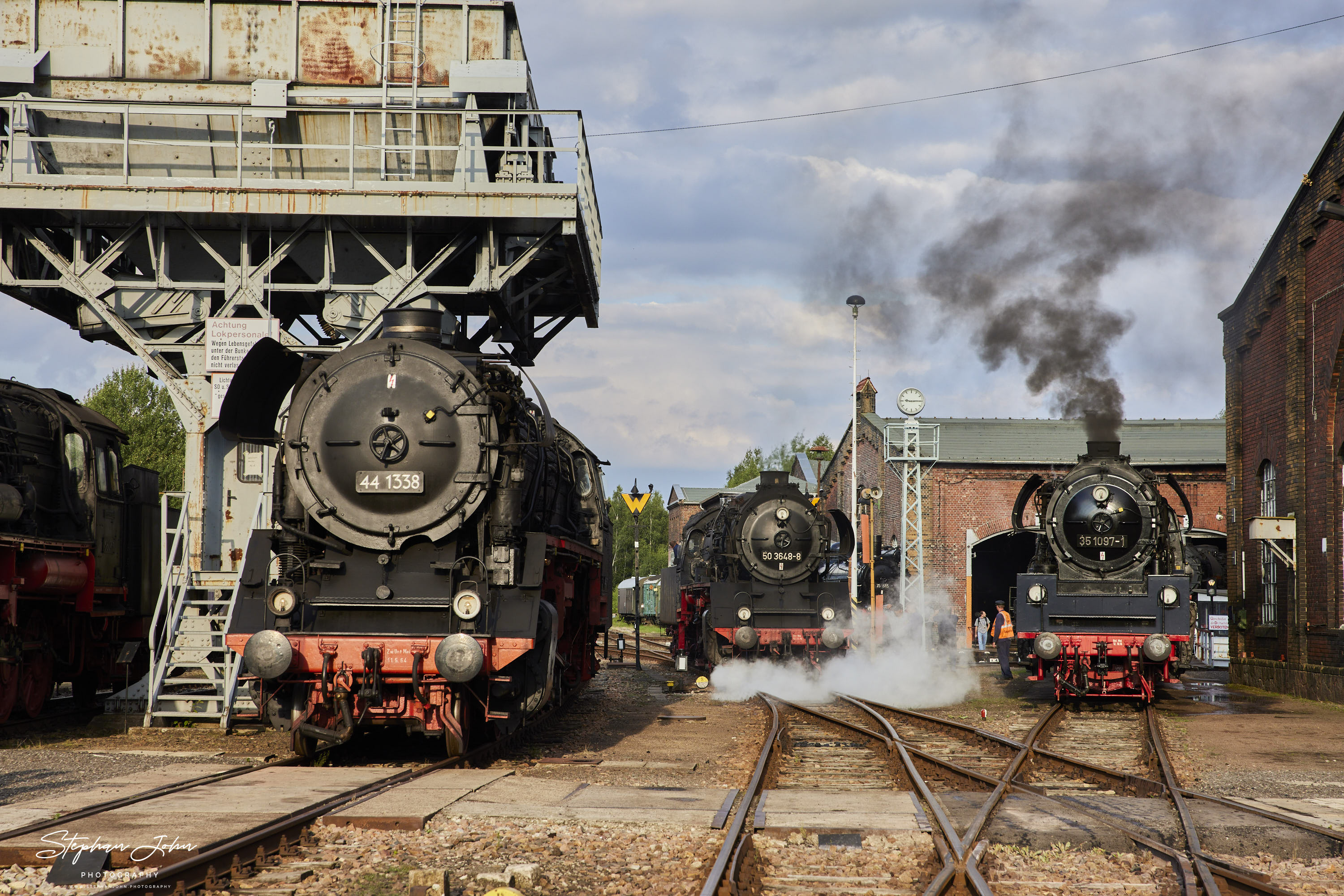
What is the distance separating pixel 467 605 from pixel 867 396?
128ft

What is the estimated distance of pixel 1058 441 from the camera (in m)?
39.2

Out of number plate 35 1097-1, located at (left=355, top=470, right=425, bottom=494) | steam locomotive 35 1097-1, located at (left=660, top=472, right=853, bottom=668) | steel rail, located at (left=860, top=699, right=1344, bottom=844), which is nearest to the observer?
steel rail, located at (left=860, top=699, right=1344, bottom=844)

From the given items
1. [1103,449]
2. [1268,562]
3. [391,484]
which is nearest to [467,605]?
[391,484]

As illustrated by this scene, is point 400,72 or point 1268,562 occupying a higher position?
point 400,72

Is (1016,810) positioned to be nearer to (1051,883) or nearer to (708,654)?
(1051,883)

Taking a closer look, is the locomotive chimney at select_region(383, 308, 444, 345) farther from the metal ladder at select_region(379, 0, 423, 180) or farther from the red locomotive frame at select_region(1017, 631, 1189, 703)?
the red locomotive frame at select_region(1017, 631, 1189, 703)

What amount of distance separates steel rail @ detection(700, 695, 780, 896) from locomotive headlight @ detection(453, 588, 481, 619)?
2401 millimetres

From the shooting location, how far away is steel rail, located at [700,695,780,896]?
17.4 feet

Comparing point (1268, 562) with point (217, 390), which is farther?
point (1268, 562)

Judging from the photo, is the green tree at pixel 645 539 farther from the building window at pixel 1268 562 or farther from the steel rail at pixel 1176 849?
the steel rail at pixel 1176 849

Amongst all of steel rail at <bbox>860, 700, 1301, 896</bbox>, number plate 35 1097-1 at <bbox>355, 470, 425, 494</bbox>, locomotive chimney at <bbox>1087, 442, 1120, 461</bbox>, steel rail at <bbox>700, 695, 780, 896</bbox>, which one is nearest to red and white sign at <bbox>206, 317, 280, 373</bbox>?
number plate 35 1097-1 at <bbox>355, 470, 425, 494</bbox>

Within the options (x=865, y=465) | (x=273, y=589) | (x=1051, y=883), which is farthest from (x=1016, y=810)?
(x=865, y=465)

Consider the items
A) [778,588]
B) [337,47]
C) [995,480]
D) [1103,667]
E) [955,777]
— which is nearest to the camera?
[955,777]

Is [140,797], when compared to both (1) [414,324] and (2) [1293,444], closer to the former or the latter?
(1) [414,324]
